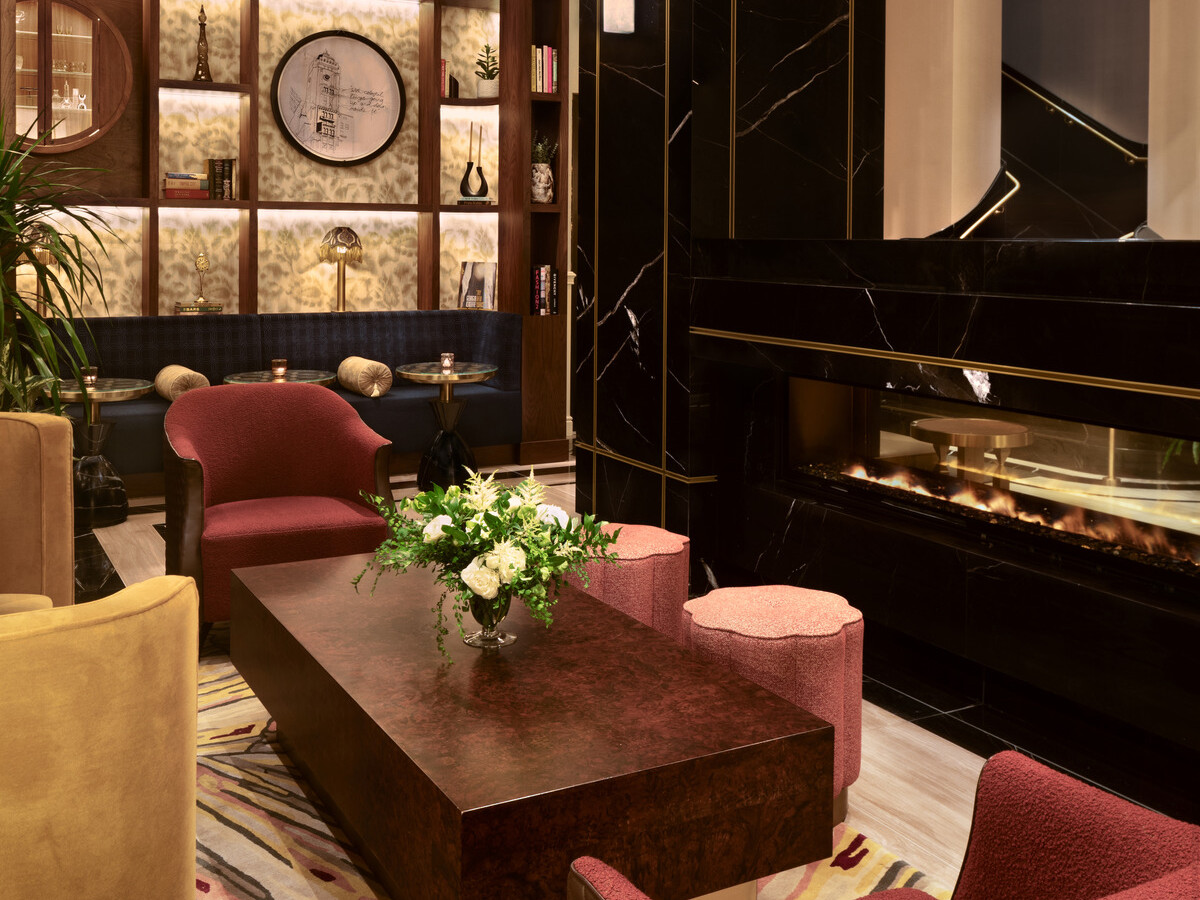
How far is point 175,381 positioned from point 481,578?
4459 mm

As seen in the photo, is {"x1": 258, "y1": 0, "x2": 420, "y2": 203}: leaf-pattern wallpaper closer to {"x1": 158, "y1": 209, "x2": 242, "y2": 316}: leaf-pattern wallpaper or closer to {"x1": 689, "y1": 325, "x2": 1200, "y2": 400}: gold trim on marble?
{"x1": 158, "y1": 209, "x2": 242, "y2": 316}: leaf-pattern wallpaper

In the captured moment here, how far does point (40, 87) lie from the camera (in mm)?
6613

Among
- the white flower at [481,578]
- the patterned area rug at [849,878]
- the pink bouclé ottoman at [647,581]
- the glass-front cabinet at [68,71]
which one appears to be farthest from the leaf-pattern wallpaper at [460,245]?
the patterned area rug at [849,878]

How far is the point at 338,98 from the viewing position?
7.46m

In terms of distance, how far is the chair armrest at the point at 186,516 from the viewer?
3881 mm

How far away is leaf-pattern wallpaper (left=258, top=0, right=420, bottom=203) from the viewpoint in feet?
23.8

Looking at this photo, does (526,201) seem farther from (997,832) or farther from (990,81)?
(997,832)

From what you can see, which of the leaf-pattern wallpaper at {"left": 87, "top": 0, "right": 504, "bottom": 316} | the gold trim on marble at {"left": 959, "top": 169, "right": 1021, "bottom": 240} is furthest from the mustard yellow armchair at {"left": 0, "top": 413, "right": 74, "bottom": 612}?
the leaf-pattern wallpaper at {"left": 87, "top": 0, "right": 504, "bottom": 316}

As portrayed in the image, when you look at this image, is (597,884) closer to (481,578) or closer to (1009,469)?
(481,578)

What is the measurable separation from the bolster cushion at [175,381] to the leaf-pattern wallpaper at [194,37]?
171 centimetres

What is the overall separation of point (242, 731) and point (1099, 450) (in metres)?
2.43

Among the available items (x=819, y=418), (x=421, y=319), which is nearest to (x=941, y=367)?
(x=819, y=418)

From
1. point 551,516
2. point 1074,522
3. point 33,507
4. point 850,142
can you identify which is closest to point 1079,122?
point 850,142

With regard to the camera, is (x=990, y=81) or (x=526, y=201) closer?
(x=990, y=81)
